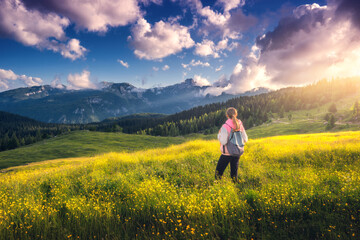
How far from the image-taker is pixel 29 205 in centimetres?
547

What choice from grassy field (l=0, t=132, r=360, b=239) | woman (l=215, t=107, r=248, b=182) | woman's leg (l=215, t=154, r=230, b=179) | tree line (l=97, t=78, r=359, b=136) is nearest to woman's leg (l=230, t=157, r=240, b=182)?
woman (l=215, t=107, r=248, b=182)

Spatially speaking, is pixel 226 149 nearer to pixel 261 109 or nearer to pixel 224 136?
pixel 224 136

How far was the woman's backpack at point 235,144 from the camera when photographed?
6.86 meters

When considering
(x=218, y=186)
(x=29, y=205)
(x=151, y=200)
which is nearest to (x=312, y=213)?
(x=218, y=186)

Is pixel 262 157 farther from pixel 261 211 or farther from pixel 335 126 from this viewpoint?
pixel 335 126

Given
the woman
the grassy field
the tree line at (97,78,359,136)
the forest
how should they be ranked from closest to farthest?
1. the grassy field
2. the woman
3. the forest
4. the tree line at (97,78,359,136)

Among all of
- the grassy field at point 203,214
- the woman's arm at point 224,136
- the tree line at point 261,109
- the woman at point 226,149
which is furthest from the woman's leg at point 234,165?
the tree line at point 261,109

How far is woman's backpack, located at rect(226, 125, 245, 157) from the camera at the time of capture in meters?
Answer: 6.86

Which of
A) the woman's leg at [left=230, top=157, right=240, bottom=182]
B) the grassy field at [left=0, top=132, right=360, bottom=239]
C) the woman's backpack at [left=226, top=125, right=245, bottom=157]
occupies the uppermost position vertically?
the woman's backpack at [left=226, top=125, right=245, bottom=157]

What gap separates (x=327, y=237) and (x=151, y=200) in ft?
15.4

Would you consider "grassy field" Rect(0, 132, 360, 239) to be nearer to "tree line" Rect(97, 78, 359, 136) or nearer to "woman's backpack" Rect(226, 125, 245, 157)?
"woman's backpack" Rect(226, 125, 245, 157)

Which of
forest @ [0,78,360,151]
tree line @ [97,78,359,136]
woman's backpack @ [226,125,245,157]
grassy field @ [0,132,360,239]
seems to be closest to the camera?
grassy field @ [0,132,360,239]

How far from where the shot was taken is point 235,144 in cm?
691

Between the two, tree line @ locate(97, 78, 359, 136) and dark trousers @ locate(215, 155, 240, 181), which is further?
tree line @ locate(97, 78, 359, 136)
